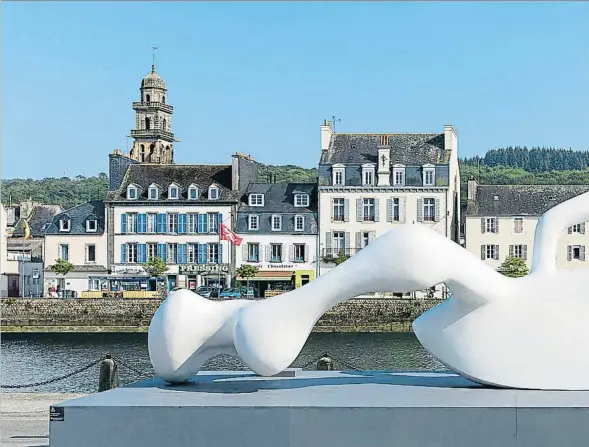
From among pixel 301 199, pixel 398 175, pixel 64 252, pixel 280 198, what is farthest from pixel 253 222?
pixel 64 252

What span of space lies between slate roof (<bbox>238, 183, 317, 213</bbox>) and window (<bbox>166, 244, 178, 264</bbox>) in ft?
15.3

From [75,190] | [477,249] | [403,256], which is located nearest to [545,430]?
[403,256]

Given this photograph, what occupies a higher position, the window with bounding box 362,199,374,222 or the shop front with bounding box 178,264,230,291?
the window with bounding box 362,199,374,222

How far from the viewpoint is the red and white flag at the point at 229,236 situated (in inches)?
2530

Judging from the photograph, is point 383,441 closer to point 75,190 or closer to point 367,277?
point 367,277

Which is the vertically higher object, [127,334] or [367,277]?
[367,277]

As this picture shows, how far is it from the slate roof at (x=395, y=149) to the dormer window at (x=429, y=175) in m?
0.58

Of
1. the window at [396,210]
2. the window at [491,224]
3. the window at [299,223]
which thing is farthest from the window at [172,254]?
the window at [491,224]

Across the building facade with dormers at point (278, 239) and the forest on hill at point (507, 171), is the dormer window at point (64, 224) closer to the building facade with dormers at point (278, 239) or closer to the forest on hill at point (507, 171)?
the building facade with dormers at point (278, 239)

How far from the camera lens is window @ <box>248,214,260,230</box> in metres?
69.7

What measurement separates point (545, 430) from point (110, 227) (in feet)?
202

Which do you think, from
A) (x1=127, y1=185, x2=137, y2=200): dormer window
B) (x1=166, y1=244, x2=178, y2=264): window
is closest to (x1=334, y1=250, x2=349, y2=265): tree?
(x1=166, y1=244, x2=178, y2=264): window

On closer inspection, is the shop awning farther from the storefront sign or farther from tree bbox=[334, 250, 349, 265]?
tree bbox=[334, 250, 349, 265]

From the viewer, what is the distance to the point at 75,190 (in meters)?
164
